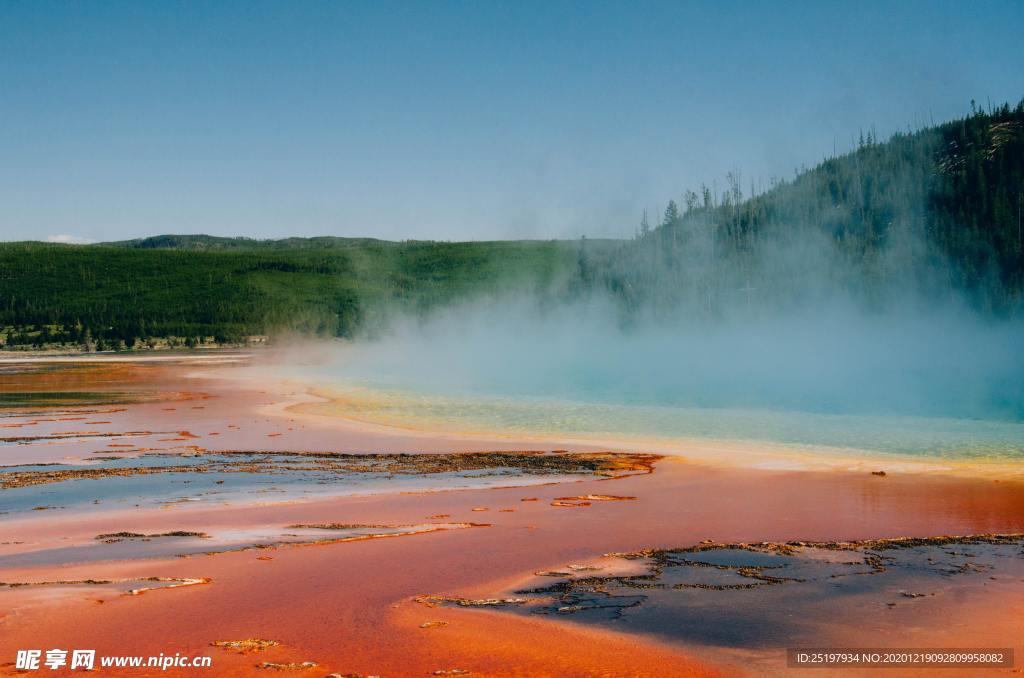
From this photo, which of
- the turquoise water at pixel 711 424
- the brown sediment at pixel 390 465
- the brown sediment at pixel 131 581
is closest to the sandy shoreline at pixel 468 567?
the brown sediment at pixel 131 581

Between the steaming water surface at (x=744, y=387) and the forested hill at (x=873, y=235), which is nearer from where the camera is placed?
the steaming water surface at (x=744, y=387)

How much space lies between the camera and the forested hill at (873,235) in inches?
2594

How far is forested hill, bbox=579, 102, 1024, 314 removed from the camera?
216 ft

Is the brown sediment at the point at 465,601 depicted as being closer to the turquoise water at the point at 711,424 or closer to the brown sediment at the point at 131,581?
the brown sediment at the point at 131,581

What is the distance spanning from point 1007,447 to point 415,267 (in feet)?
505

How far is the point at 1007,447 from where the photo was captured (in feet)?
58.4

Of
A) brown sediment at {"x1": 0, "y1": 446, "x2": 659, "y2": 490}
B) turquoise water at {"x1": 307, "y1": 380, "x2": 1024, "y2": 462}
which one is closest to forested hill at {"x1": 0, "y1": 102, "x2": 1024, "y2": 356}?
turquoise water at {"x1": 307, "y1": 380, "x2": 1024, "y2": 462}

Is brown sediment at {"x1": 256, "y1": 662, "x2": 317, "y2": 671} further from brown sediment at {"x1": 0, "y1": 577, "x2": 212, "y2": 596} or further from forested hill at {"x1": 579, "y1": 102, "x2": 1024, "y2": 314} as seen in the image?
forested hill at {"x1": 579, "y1": 102, "x2": 1024, "y2": 314}

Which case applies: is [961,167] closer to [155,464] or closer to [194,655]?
[155,464]

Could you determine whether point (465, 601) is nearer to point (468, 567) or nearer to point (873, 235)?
point (468, 567)

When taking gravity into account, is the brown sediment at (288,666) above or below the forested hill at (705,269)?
below

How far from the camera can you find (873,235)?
75562 mm

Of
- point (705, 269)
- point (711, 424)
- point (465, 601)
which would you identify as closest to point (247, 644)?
point (465, 601)

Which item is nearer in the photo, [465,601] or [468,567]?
[465,601]
